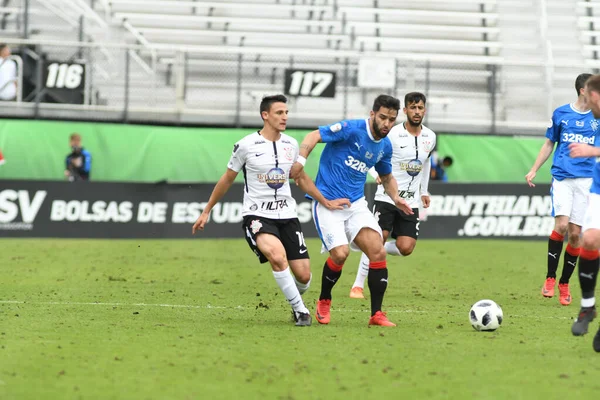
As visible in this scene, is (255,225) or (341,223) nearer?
(255,225)

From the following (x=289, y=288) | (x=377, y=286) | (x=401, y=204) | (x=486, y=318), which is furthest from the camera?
(x=401, y=204)

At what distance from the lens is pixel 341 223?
10.0m

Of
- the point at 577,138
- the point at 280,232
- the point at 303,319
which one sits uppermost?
the point at 577,138

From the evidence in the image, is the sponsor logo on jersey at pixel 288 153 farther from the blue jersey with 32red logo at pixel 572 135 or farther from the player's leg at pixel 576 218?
the player's leg at pixel 576 218

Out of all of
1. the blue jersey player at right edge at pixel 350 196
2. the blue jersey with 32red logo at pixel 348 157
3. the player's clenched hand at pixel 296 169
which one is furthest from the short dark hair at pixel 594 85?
the player's clenched hand at pixel 296 169

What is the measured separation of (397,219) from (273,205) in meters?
3.18

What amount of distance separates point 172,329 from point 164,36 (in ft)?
61.9

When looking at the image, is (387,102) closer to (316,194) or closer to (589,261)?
(316,194)

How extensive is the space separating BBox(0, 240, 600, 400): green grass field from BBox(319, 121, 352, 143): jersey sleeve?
68.1 inches

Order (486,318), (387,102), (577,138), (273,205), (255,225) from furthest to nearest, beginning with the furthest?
1. (577,138)
2. (273,205)
3. (255,225)
4. (387,102)
5. (486,318)

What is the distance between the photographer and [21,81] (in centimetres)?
2305

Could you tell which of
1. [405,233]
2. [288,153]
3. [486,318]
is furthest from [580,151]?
[405,233]

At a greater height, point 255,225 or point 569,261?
point 255,225

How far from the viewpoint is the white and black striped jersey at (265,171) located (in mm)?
9891
